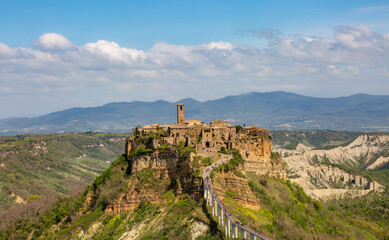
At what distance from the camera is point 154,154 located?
213 feet

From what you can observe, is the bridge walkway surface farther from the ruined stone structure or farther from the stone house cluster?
the ruined stone structure

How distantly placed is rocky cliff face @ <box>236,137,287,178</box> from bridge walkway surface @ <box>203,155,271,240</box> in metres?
16.0

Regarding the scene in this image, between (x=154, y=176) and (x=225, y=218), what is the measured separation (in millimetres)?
21678

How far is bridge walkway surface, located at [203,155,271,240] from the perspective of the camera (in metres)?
40.1

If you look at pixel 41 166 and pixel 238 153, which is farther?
pixel 41 166

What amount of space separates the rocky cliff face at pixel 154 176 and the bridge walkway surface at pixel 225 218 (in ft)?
20.8

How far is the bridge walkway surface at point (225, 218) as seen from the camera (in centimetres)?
4007

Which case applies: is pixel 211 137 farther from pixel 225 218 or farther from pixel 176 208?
pixel 225 218

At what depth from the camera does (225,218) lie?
144 feet

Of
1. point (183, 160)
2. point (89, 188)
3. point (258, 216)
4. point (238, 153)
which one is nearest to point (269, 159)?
point (238, 153)

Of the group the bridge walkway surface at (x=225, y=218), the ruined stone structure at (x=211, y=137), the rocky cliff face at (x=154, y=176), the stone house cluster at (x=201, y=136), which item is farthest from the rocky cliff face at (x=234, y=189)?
the stone house cluster at (x=201, y=136)

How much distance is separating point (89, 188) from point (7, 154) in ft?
392

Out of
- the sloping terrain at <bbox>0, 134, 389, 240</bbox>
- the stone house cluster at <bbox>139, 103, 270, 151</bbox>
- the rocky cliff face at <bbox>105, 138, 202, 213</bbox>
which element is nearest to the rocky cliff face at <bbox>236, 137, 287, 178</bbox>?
the sloping terrain at <bbox>0, 134, 389, 240</bbox>

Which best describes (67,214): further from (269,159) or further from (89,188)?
(269,159)
